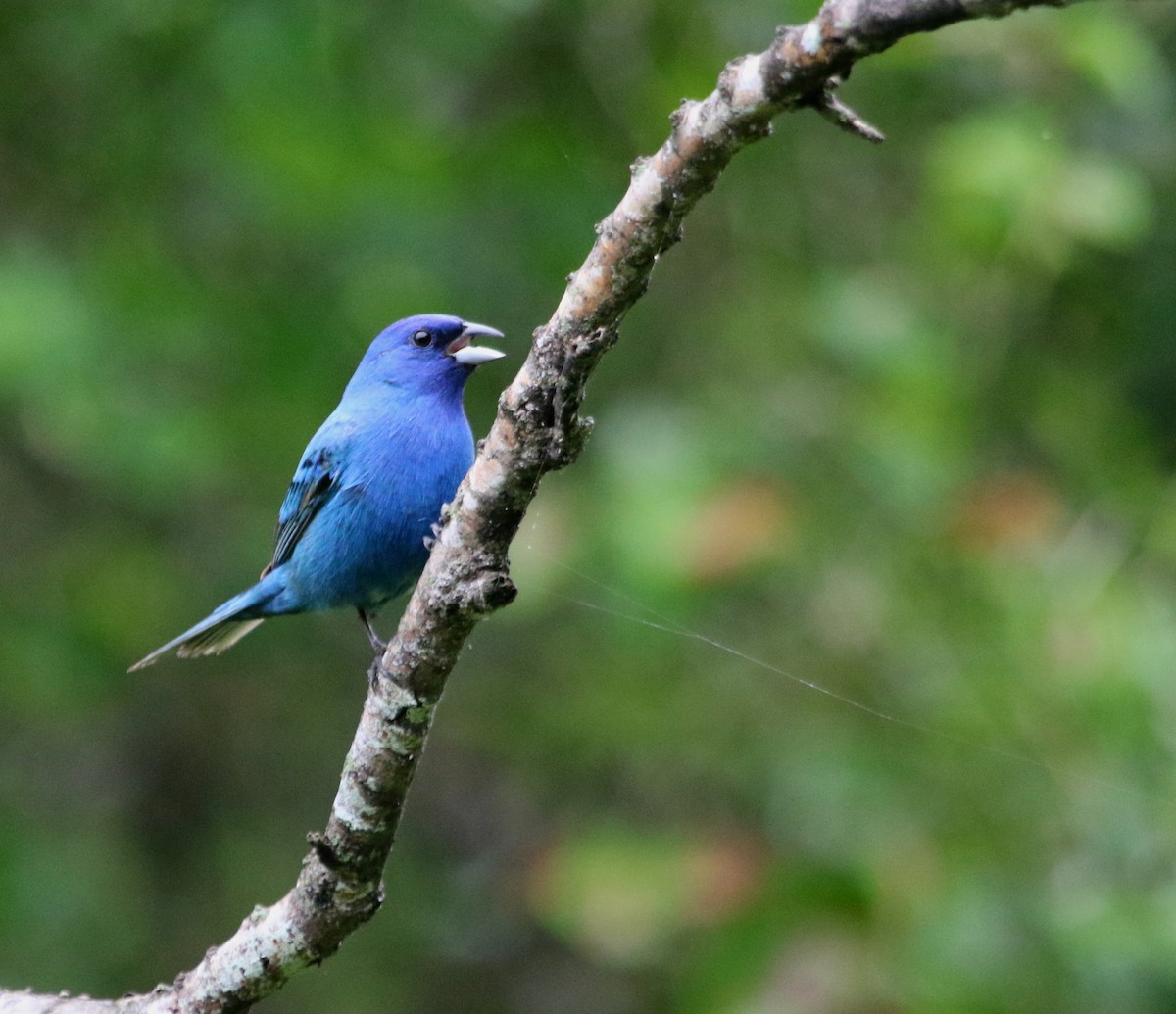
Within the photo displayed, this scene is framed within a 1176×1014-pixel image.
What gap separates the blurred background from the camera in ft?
17.0

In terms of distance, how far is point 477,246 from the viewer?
6.62m

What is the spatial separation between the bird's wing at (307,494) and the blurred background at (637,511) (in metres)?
0.80

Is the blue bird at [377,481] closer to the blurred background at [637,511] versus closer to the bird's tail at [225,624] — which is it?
the bird's tail at [225,624]

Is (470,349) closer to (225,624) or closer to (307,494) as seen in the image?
(307,494)

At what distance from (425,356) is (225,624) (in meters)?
1.08

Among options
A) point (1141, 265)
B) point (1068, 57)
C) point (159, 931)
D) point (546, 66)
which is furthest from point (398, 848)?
point (1068, 57)

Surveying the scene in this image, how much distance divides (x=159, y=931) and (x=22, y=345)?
348 cm

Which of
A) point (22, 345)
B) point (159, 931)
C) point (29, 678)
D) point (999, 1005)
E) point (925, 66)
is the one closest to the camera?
point (999, 1005)

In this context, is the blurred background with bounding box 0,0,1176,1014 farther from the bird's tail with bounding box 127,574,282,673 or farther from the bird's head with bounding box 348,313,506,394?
the bird's tail with bounding box 127,574,282,673

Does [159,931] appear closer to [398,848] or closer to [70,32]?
[398,848]

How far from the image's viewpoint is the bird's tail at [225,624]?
186 inches

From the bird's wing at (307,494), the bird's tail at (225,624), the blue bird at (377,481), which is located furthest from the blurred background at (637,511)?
the bird's tail at (225,624)

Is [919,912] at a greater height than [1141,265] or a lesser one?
lesser

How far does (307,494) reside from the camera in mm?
4512
